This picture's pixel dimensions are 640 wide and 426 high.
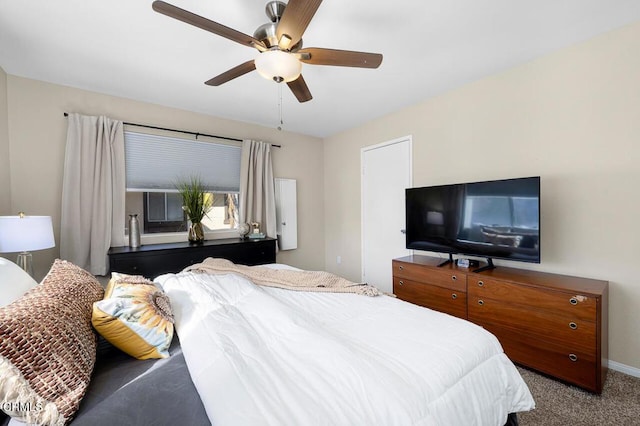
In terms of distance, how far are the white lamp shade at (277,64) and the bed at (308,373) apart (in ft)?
4.24

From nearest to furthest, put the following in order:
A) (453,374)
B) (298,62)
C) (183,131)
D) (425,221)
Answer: (453,374)
(298,62)
(425,221)
(183,131)

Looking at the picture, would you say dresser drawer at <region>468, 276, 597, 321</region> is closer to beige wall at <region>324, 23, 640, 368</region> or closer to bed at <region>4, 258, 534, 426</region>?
beige wall at <region>324, 23, 640, 368</region>

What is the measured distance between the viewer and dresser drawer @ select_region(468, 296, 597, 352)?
68.5 inches

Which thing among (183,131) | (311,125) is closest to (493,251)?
(311,125)

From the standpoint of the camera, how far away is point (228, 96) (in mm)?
2932

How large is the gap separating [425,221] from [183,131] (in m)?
2.97

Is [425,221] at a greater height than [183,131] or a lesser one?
lesser

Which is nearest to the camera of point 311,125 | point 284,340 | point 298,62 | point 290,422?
point 290,422

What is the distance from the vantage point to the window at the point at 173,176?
306cm

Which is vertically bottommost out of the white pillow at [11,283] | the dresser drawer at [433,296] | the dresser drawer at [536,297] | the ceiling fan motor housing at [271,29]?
the dresser drawer at [433,296]

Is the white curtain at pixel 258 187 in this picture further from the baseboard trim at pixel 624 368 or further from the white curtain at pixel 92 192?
the baseboard trim at pixel 624 368

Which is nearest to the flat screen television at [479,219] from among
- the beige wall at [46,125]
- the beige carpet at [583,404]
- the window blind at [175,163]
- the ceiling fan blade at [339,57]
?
the beige carpet at [583,404]

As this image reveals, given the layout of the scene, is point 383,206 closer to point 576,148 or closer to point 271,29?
point 576,148

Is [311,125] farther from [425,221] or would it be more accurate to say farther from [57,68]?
[57,68]
